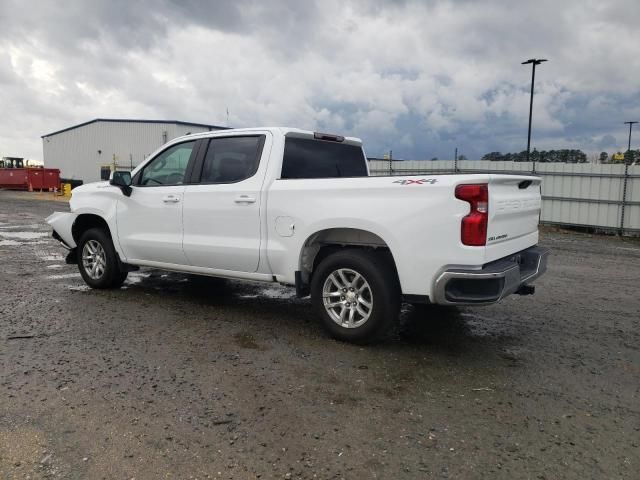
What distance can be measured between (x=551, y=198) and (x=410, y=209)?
1359 centimetres

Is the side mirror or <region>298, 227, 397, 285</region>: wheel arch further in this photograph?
the side mirror

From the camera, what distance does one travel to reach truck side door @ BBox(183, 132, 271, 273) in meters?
5.17

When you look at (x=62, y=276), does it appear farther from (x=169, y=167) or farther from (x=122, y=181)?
(x=169, y=167)

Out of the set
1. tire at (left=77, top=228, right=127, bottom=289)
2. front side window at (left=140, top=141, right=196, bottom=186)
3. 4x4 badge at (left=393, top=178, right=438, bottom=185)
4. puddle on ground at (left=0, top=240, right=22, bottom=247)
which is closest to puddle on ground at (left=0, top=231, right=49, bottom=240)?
puddle on ground at (left=0, top=240, right=22, bottom=247)

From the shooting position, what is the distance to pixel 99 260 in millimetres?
6785

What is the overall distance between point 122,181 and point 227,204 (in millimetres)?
1658

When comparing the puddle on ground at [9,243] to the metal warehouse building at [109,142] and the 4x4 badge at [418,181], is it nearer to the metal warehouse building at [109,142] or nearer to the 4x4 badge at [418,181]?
the 4x4 badge at [418,181]

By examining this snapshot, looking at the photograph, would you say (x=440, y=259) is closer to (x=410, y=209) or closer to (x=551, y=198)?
(x=410, y=209)

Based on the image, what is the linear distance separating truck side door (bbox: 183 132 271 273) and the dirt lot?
0.69 meters

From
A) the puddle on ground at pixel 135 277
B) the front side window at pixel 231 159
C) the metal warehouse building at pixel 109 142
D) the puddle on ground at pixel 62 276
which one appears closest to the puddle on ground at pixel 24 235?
the puddle on ground at pixel 62 276

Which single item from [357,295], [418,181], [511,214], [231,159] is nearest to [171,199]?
[231,159]

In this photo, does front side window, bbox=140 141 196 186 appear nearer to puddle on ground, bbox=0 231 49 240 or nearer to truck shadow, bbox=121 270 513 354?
truck shadow, bbox=121 270 513 354

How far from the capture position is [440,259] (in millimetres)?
4059

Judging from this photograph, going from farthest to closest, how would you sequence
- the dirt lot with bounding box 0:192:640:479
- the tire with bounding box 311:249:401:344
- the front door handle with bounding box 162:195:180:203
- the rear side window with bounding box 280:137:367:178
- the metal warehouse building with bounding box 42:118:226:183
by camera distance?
the metal warehouse building with bounding box 42:118:226:183, the front door handle with bounding box 162:195:180:203, the rear side window with bounding box 280:137:367:178, the tire with bounding box 311:249:401:344, the dirt lot with bounding box 0:192:640:479
